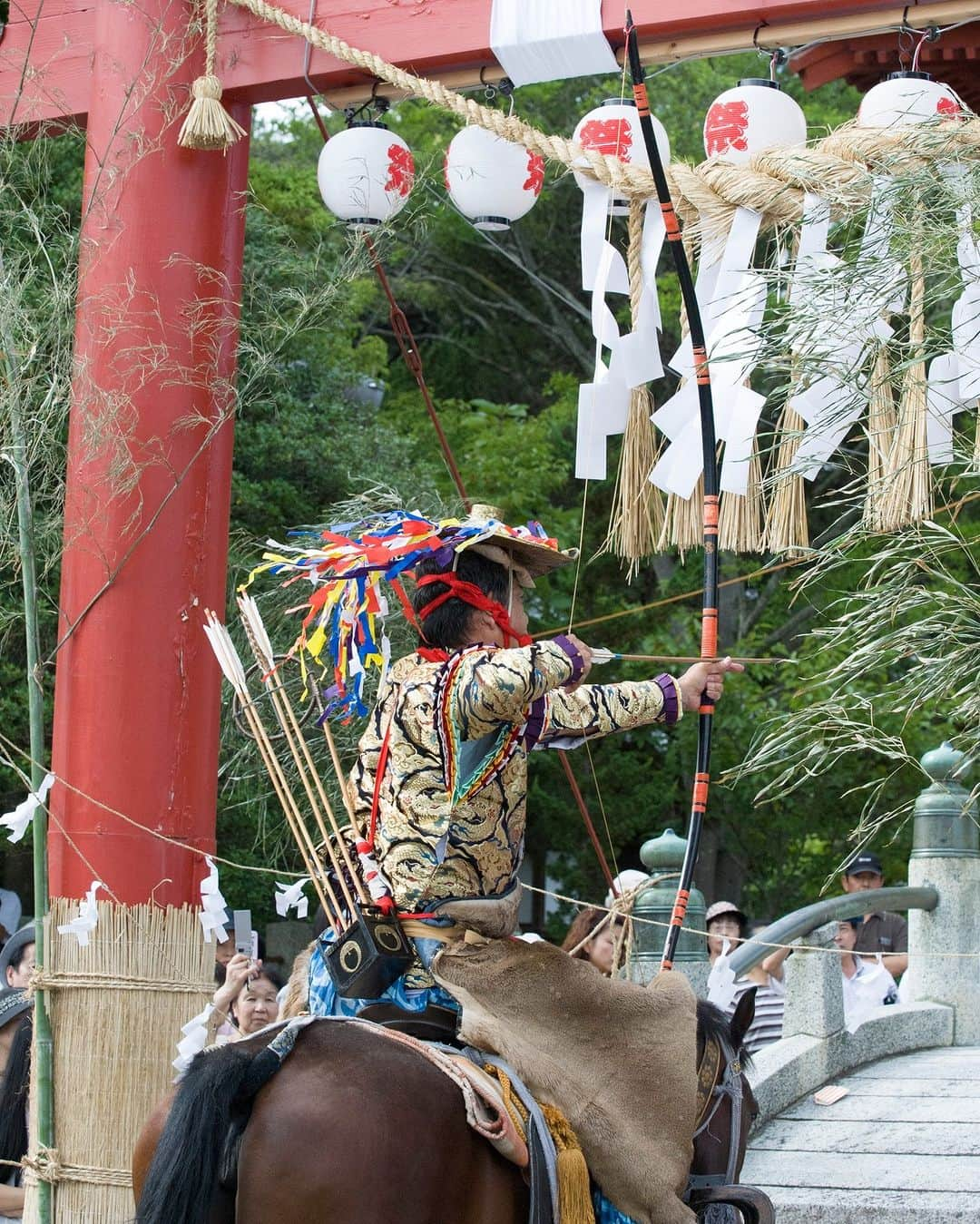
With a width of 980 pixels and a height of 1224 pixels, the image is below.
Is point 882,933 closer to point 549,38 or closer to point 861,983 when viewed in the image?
point 861,983

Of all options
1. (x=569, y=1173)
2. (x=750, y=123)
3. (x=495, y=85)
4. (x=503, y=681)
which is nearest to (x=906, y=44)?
(x=750, y=123)

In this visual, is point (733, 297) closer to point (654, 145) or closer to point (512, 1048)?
point (654, 145)

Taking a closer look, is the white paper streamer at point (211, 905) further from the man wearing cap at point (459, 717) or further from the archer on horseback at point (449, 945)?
the man wearing cap at point (459, 717)

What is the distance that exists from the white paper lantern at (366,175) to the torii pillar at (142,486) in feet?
1.43

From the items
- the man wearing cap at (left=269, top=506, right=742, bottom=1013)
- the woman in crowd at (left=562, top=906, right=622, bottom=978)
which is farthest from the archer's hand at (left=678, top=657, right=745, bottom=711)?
the woman in crowd at (left=562, top=906, right=622, bottom=978)

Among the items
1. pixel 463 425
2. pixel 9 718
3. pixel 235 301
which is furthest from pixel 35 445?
pixel 463 425

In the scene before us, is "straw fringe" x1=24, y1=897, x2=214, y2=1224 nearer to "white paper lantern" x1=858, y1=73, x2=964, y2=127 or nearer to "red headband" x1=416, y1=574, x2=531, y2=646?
"red headband" x1=416, y1=574, x2=531, y2=646

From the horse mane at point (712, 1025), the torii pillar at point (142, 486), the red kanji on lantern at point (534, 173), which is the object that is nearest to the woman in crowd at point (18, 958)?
the torii pillar at point (142, 486)

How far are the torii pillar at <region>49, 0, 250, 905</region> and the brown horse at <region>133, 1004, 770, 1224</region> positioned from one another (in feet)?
5.72

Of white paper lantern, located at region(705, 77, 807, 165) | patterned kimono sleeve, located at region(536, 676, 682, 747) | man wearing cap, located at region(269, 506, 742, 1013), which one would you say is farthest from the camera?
white paper lantern, located at region(705, 77, 807, 165)

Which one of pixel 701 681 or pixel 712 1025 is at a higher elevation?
pixel 701 681

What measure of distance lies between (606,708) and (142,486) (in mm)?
1864

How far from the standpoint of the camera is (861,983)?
24.4 ft

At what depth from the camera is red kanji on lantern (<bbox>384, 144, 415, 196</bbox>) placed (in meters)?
5.35
